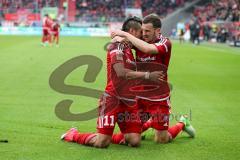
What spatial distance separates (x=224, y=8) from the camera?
201 feet

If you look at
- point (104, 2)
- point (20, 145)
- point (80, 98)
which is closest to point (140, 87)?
point (20, 145)

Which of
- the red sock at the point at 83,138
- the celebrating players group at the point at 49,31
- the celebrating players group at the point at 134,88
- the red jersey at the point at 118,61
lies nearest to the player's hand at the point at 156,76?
the celebrating players group at the point at 134,88

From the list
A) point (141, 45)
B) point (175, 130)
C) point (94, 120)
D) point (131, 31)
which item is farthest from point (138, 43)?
point (94, 120)

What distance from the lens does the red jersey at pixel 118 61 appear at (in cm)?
860

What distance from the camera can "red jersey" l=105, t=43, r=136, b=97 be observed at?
8.60m

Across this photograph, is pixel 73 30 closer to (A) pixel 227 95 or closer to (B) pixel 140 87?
(A) pixel 227 95

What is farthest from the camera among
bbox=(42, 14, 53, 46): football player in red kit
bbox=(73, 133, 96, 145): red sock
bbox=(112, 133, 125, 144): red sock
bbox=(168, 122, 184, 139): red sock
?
bbox=(42, 14, 53, 46): football player in red kit

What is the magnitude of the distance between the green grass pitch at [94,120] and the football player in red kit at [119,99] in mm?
178

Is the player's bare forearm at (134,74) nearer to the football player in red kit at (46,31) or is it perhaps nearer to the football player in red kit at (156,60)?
the football player in red kit at (156,60)

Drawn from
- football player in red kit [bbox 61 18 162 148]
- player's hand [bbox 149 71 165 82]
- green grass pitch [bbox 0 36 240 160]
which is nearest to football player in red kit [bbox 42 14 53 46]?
green grass pitch [bbox 0 36 240 160]

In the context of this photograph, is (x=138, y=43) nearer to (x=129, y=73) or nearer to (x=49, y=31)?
(x=129, y=73)

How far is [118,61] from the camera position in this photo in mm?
8586

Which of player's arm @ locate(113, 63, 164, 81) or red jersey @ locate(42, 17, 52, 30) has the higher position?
player's arm @ locate(113, 63, 164, 81)

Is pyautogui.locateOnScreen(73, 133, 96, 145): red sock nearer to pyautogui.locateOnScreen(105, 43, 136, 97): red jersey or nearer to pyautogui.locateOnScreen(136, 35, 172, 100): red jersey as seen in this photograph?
pyautogui.locateOnScreen(105, 43, 136, 97): red jersey
